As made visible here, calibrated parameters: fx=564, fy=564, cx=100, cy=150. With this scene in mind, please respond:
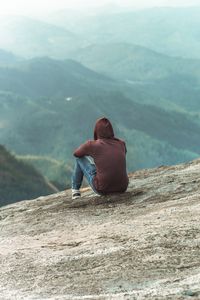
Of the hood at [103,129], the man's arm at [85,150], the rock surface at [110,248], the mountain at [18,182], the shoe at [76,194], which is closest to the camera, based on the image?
the rock surface at [110,248]

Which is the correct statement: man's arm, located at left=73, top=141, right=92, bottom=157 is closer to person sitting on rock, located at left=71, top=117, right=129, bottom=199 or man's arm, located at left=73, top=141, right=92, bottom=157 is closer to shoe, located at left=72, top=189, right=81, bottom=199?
person sitting on rock, located at left=71, top=117, right=129, bottom=199

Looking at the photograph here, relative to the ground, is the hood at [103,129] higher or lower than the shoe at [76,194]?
higher

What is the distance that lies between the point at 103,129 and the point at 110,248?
14.9 feet

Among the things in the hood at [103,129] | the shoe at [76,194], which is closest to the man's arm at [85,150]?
the hood at [103,129]

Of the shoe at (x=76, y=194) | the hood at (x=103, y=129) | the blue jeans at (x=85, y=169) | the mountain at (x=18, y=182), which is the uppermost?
the hood at (x=103, y=129)

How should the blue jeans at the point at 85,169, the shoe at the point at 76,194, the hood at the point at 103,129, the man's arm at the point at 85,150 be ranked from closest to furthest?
the hood at the point at 103,129 → the man's arm at the point at 85,150 → the blue jeans at the point at 85,169 → the shoe at the point at 76,194

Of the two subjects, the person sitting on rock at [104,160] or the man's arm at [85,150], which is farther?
the man's arm at [85,150]

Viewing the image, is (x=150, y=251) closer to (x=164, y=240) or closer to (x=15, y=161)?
(x=164, y=240)

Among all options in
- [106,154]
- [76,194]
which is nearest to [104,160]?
[106,154]

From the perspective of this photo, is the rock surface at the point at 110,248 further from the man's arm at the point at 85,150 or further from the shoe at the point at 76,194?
the man's arm at the point at 85,150

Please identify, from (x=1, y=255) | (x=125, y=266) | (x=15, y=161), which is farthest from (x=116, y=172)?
(x=15, y=161)

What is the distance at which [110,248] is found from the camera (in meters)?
8.91

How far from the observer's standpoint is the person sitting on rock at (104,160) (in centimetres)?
1294

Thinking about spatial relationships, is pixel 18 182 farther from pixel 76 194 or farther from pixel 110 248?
pixel 110 248
